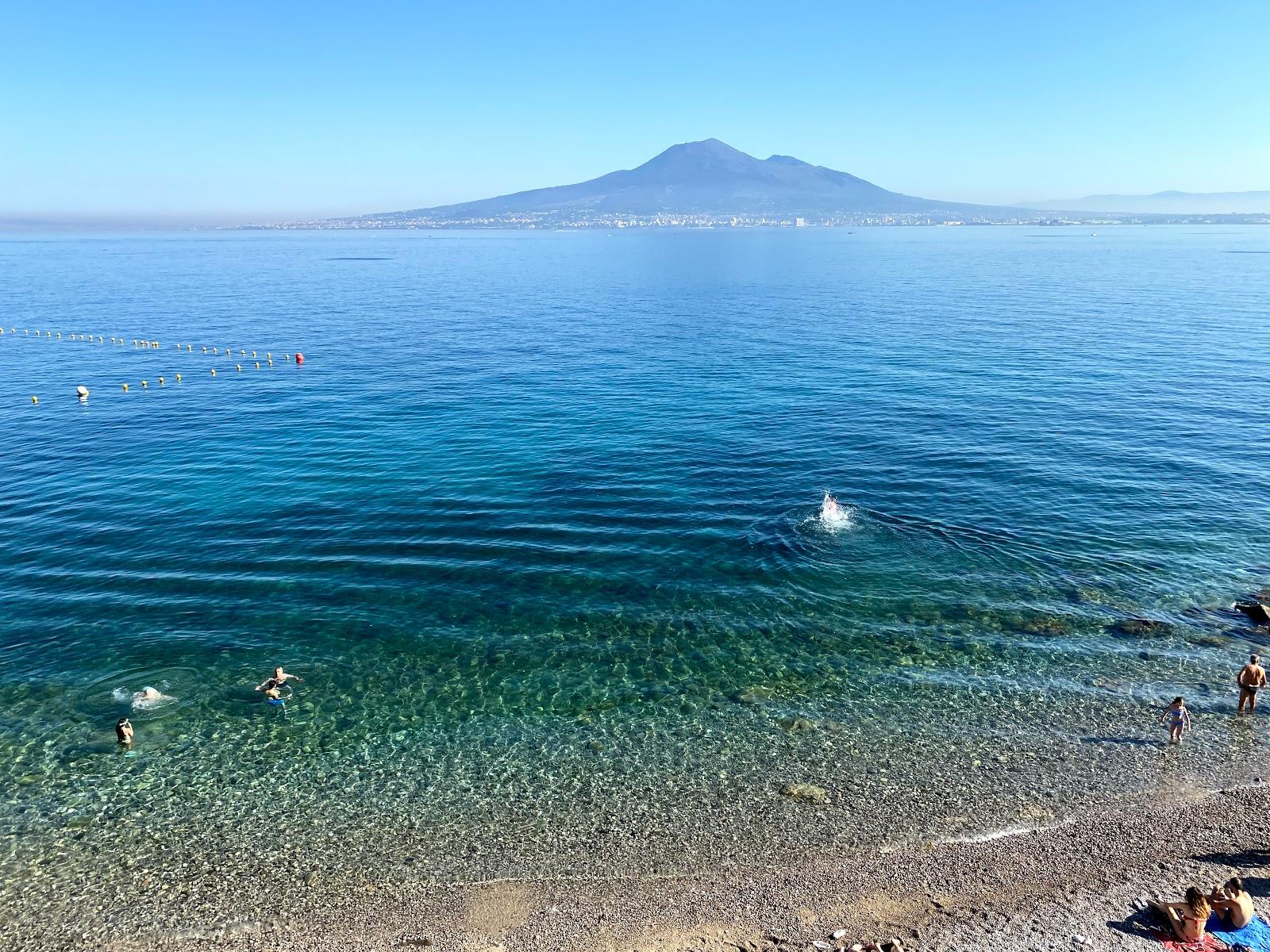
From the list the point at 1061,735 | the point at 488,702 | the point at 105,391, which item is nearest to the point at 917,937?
the point at 1061,735

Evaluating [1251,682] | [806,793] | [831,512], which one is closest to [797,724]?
[806,793]

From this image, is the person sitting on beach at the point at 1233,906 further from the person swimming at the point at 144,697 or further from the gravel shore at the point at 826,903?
the person swimming at the point at 144,697

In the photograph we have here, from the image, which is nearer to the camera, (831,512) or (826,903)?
(826,903)

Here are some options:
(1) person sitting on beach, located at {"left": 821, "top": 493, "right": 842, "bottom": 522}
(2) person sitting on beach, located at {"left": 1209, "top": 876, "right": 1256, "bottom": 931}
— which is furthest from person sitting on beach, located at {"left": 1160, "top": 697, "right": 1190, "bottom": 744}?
(1) person sitting on beach, located at {"left": 821, "top": 493, "right": 842, "bottom": 522}

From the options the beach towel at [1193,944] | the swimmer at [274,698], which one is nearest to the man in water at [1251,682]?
the beach towel at [1193,944]

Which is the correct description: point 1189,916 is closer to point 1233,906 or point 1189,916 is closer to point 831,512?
point 1233,906

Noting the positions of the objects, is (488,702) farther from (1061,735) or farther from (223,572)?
(1061,735)
